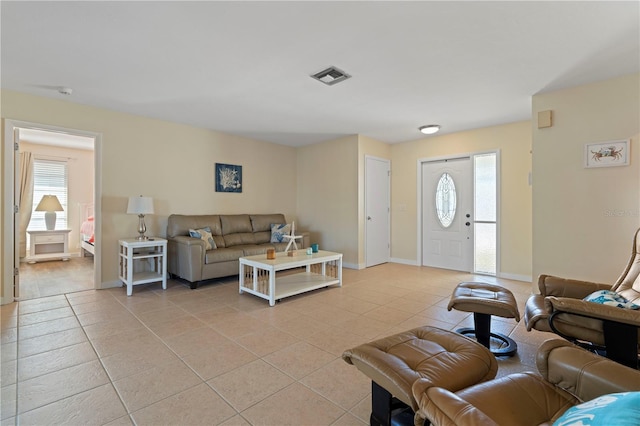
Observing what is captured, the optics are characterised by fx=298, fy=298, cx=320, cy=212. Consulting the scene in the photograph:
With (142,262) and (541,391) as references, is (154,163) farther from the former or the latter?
(541,391)

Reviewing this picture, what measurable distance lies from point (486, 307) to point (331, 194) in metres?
3.89

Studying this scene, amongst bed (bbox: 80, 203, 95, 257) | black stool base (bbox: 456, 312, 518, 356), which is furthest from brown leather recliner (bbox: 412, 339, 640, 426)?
bed (bbox: 80, 203, 95, 257)

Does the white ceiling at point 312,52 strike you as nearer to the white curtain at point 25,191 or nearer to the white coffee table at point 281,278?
the white coffee table at point 281,278

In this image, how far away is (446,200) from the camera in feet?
17.2

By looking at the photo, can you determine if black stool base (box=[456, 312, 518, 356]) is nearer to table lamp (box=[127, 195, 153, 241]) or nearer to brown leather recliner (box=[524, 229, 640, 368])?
brown leather recliner (box=[524, 229, 640, 368])

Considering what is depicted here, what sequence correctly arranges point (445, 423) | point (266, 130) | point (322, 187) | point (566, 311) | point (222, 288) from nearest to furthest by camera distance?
point (445, 423), point (566, 311), point (222, 288), point (266, 130), point (322, 187)

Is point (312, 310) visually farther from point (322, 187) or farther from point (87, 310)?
point (322, 187)

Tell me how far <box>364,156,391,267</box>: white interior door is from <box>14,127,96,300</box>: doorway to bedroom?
15.7ft

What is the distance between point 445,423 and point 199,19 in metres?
2.56

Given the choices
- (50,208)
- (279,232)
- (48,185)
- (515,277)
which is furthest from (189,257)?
(515,277)

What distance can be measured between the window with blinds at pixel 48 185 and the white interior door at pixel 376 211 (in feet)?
20.6

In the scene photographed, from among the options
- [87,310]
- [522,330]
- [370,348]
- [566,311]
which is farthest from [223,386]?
[522,330]

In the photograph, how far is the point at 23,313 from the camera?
9.88 ft

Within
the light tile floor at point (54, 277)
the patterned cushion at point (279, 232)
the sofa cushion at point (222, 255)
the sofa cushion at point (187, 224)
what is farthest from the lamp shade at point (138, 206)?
the patterned cushion at point (279, 232)
